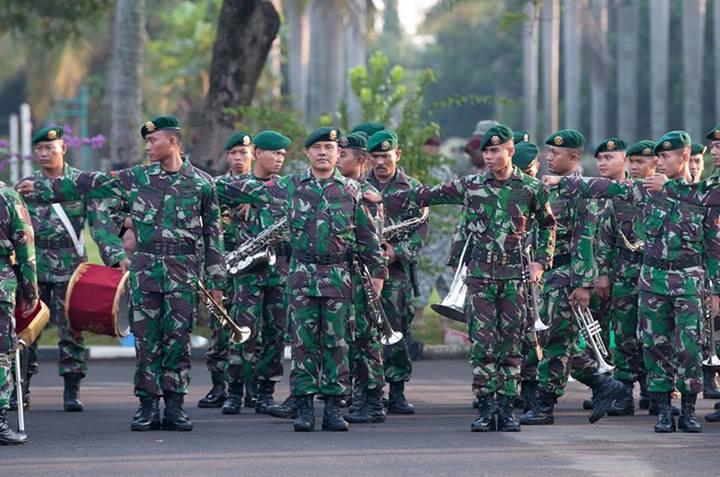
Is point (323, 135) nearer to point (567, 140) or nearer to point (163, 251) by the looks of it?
point (163, 251)

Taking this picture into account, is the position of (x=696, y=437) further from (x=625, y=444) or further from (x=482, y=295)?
(x=482, y=295)

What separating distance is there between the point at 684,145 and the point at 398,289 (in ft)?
8.85

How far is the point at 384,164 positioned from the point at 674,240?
2.51m

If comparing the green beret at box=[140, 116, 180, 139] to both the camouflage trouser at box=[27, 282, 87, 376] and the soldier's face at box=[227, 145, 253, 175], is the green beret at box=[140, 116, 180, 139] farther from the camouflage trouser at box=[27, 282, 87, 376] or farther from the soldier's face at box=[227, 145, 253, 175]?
the camouflage trouser at box=[27, 282, 87, 376]

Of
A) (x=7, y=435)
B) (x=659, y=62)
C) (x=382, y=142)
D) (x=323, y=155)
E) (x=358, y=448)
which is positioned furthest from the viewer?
(x=659, y=62)

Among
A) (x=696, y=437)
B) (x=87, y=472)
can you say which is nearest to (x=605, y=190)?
(x=696, y=437)

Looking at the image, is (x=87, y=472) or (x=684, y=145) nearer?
(x=87, y=472)

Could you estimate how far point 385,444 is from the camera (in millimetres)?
11945

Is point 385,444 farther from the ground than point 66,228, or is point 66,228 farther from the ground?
point 66,228

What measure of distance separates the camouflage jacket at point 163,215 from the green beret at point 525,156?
8.04 ft

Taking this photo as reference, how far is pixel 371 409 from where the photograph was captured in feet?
44.3

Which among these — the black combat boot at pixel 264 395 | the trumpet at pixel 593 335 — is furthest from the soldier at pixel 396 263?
the trumpet at pixel 593 335

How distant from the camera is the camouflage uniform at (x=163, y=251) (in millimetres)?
12281

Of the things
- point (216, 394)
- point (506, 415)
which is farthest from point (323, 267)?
point (216, 394)
